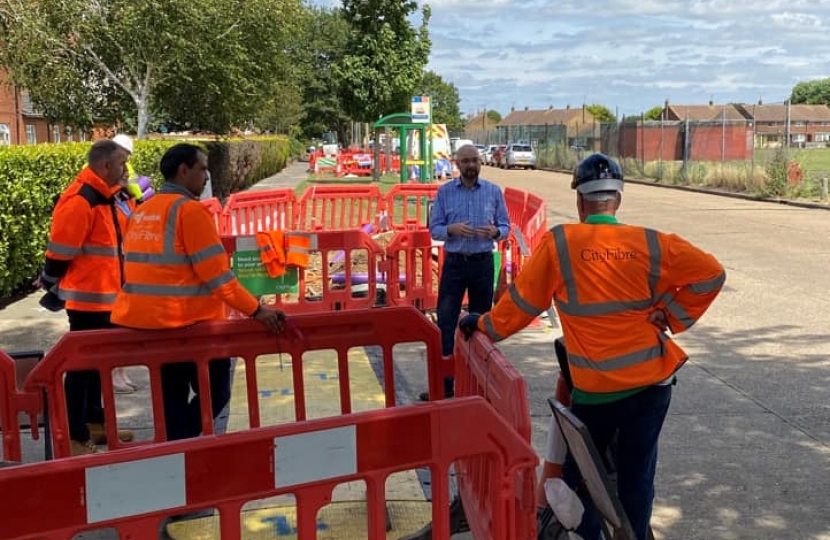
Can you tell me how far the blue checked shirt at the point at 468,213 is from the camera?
6211mm

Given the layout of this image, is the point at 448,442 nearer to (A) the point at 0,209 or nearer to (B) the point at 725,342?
(B) the point at 725,342

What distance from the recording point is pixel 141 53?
2273 cm

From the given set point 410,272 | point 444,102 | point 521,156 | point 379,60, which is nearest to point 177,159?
point 410,272

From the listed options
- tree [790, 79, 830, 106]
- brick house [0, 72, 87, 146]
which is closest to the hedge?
brick house [0, 72, 87, 146]

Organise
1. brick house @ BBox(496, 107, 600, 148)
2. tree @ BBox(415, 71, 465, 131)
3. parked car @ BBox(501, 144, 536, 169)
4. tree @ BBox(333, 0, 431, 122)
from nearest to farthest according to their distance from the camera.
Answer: tree @ BBox(333, 0, 431, 122) < brick house @ BBox(496, 107, 600, 148) < parked car @ BBox(501, 144, 536, 169) < tree @ BBox(415, 71, 465, 131)

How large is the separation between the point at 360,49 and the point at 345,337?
29807mm

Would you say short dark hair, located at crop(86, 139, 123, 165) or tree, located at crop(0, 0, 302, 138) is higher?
tree, located at crop(0, 0, 302, 138)

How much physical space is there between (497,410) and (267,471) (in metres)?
1.00

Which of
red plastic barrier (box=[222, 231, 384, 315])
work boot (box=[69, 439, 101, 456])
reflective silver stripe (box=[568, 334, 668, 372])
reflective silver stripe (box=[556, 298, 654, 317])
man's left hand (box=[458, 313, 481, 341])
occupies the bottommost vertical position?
work boot (box=[69, 439, 101, 456])

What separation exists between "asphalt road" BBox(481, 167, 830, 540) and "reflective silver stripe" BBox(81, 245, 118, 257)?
2.81m

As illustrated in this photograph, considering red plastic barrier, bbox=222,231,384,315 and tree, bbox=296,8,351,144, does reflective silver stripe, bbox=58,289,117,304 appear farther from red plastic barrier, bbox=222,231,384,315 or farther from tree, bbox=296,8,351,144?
tree, bbox=296,8,351,144

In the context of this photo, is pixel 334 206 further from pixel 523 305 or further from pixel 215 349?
pixel 523 305

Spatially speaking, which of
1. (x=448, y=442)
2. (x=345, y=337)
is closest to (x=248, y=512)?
(x=345, y=337)

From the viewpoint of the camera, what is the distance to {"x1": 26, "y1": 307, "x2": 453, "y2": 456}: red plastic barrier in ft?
13.1
